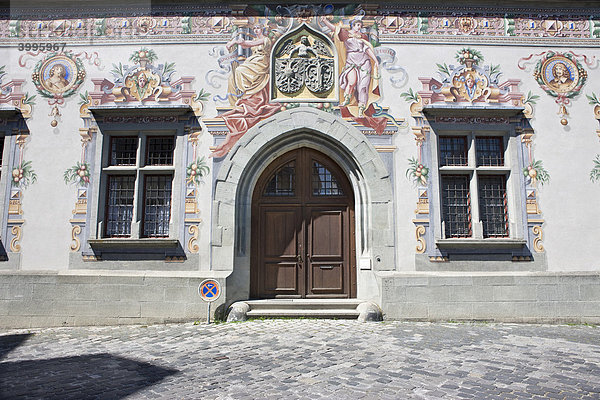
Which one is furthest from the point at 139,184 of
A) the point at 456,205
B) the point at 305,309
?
the point at 456,205

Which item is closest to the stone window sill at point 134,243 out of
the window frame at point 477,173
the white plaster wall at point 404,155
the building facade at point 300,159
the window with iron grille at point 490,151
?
the building facade at point 300,159

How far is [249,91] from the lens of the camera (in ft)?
28.6

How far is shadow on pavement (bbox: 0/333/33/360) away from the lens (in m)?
6.09

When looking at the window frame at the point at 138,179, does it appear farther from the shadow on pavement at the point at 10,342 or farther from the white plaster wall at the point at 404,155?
the shadow on pavement at the point at 10,342

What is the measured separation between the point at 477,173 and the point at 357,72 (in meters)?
3.20

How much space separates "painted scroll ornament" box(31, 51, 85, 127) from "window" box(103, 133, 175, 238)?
1354mm

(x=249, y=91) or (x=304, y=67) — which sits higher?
(x=304, y=67)

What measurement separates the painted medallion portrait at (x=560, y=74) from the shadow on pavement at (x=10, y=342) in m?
10.7

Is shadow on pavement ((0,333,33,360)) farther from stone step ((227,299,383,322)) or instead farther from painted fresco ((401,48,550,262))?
painted fresco ((401,48,550,262))

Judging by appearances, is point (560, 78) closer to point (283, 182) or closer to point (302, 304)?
point (283, 182)

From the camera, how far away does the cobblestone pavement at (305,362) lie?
412 cm

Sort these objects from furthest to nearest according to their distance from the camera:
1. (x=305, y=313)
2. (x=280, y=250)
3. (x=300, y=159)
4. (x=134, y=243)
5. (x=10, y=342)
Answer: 1. (x=300, y=159)
2. (x=280, y=250)
3. (x=134, y=243)
4. (x=305, y=313)
5. (x=10, y=342)

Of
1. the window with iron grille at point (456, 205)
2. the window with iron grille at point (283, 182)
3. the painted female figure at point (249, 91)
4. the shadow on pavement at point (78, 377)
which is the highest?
the painted female figure at point (249, 91)

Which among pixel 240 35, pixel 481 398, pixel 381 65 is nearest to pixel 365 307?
pixel 481 398
